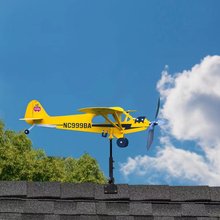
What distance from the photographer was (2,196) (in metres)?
4.89

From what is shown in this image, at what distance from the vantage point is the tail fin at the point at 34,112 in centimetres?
1002

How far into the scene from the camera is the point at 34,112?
10.8 m

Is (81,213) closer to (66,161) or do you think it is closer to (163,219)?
(163,219)

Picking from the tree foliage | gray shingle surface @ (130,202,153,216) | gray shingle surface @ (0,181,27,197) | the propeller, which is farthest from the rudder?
the tree foliage

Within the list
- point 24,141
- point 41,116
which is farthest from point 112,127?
point 24,141

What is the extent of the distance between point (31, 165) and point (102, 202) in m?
22.7

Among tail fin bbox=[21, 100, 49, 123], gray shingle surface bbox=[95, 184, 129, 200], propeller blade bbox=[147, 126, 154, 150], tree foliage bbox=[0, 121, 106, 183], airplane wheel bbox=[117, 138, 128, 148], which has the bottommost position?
gray shingle surface bbox=[95, 184, 129, 200]

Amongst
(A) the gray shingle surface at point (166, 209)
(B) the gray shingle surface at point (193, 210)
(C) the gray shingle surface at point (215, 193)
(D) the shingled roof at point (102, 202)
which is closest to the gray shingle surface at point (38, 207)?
(D) the shingled roof at point (102, 202)

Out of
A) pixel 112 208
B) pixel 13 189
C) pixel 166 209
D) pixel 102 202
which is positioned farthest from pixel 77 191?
pixel 166 209

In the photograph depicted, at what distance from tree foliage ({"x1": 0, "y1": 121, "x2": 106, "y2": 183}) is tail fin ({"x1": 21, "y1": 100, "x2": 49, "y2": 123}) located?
597 inches

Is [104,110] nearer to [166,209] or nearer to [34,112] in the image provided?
[34,112]

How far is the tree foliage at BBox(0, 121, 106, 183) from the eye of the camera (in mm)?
26734

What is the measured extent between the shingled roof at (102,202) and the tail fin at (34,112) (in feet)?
16.0

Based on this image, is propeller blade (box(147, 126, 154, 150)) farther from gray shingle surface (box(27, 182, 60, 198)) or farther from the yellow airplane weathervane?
gray shingle surface (box(27, 182, 60, 198))
